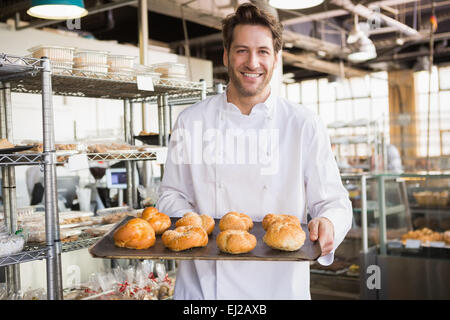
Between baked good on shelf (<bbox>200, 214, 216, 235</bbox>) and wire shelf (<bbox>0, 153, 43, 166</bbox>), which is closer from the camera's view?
baked good on shelf (<bbox>200, 214, 216, 235</bbox>)

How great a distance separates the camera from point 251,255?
4.12 ft

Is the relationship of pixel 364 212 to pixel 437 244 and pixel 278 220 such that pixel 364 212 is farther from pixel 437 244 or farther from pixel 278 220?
pixel 278 220

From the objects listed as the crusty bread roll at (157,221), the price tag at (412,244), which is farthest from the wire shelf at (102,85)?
the price tag at (412,244)

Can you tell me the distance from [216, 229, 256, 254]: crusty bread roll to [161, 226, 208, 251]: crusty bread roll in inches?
2.1

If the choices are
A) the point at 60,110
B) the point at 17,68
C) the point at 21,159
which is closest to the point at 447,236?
the point at 21,159

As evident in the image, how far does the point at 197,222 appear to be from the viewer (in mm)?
1477

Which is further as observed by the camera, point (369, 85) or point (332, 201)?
point (369, 85)

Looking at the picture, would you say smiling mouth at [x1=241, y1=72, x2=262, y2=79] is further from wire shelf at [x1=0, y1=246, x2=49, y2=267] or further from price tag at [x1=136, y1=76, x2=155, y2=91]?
wire shelf at [x1=0, y1=246, x2=49, y2=267]

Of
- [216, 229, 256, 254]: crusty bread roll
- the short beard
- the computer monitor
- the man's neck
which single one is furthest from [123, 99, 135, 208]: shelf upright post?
[216, 229, 256, 254]: crusty bread roll

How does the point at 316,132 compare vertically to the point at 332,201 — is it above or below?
above

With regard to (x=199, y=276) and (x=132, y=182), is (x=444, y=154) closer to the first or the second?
(x=132, y=182)

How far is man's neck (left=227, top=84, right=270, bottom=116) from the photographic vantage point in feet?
5.58

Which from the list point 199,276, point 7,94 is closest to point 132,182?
point 7,94

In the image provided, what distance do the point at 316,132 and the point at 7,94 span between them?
1.67 meters
